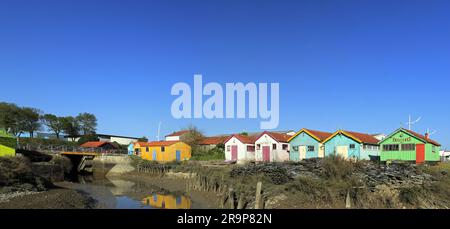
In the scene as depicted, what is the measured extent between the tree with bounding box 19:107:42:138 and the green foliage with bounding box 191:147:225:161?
136 feet

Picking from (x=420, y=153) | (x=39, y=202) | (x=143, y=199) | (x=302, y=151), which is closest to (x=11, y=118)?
(x=143, y=199)

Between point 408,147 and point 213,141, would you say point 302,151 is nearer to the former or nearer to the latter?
point 408,147

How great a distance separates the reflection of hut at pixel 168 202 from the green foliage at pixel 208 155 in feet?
76.0

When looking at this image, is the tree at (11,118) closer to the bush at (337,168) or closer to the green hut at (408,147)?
the green hut at (408,147)

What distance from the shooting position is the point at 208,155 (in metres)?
53.8

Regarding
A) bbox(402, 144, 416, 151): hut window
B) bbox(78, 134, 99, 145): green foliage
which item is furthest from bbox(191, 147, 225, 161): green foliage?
bbox(78, 134, 99, 145): green foliage

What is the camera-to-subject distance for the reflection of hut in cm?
2312

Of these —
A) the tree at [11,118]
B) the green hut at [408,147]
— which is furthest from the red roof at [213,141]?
the tree at [11,118]

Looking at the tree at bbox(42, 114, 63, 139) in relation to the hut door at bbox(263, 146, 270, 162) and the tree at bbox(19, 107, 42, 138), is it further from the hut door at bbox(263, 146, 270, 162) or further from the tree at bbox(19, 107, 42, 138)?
the hut door at bbox(263, 146, 270, 162)
